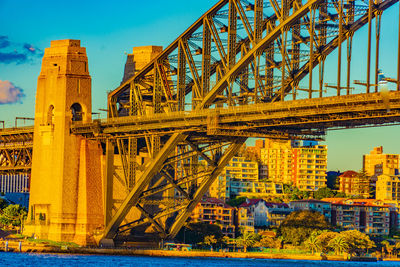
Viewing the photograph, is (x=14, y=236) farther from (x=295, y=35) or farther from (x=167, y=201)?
(x=295, y=35)

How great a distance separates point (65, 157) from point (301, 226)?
148 ft

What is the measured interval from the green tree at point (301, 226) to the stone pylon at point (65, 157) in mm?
39759

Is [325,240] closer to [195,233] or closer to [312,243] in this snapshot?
[312,243]

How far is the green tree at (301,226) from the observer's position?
13062 cm

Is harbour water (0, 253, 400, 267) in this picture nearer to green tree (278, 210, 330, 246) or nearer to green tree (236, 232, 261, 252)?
green tree (236, 232, 261, 252)

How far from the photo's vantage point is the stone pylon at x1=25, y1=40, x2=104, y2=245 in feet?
315

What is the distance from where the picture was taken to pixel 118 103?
333 ft

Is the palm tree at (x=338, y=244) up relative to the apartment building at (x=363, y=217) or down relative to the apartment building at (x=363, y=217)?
down

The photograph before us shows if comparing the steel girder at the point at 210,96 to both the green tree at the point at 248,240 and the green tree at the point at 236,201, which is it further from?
the green tree at the point at 236,201

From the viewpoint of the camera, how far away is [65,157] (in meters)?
96.1

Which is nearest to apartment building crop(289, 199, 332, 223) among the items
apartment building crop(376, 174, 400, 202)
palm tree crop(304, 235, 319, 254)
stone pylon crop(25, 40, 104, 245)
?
apartment building crop(376, 174, 400, 202)

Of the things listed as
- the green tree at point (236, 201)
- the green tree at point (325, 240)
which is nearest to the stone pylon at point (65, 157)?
the green tree at point (325, 240)

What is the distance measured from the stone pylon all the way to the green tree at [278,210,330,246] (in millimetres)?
39759

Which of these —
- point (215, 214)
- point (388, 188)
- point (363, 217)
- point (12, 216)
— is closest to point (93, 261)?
point (12, 216)
